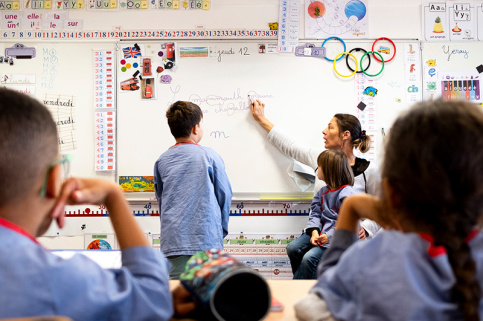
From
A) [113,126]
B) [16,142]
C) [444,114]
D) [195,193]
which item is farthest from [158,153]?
[444,114]

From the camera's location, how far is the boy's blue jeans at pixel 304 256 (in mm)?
2736

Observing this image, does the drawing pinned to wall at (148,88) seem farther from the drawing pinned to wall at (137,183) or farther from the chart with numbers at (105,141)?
the drawing pinned to wall at (137,183)

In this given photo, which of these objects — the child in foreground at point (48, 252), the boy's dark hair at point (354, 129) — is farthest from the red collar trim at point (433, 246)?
the boy's dark hair at point (354, 129)

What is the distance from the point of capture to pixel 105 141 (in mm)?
3312

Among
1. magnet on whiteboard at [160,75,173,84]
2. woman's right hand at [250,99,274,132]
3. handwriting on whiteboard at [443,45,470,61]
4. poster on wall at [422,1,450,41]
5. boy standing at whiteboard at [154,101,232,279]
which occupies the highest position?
poster on wall at [422,1,450,41]

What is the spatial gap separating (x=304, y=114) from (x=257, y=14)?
83 centimetres

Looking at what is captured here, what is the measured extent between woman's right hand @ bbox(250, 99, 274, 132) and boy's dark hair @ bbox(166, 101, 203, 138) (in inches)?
27.6

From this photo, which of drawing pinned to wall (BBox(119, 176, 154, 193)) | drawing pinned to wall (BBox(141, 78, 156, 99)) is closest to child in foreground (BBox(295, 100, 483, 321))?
drawing pinned to wall (BBox(119, 176, 154, 193))

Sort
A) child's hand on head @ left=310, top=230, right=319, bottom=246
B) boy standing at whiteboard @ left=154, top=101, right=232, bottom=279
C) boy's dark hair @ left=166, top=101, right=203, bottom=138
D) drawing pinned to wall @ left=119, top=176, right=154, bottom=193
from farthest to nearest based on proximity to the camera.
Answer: drawing pinned to wall @ left=119, top=176, right=154, bottom=193
child's hand on head @ left=310, top=230, right=319, bottom=246
boy's dark hair @ left=166, top=101, right=203, bottom=138
boy standing at whiteboard @ left=154, top=101, right=232, bottom=279

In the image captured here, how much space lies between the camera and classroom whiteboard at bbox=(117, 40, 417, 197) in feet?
10.9

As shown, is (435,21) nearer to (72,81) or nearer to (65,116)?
(72,81)

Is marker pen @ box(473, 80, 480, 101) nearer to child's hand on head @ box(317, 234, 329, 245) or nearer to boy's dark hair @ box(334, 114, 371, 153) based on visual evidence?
boy's dark hair @ box(334, 114, 371, 153)

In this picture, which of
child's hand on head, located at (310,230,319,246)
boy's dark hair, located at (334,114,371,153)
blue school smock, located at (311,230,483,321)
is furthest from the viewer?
boy's dark hair, located at (334,114,371,153)

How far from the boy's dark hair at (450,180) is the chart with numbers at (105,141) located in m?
2.83
